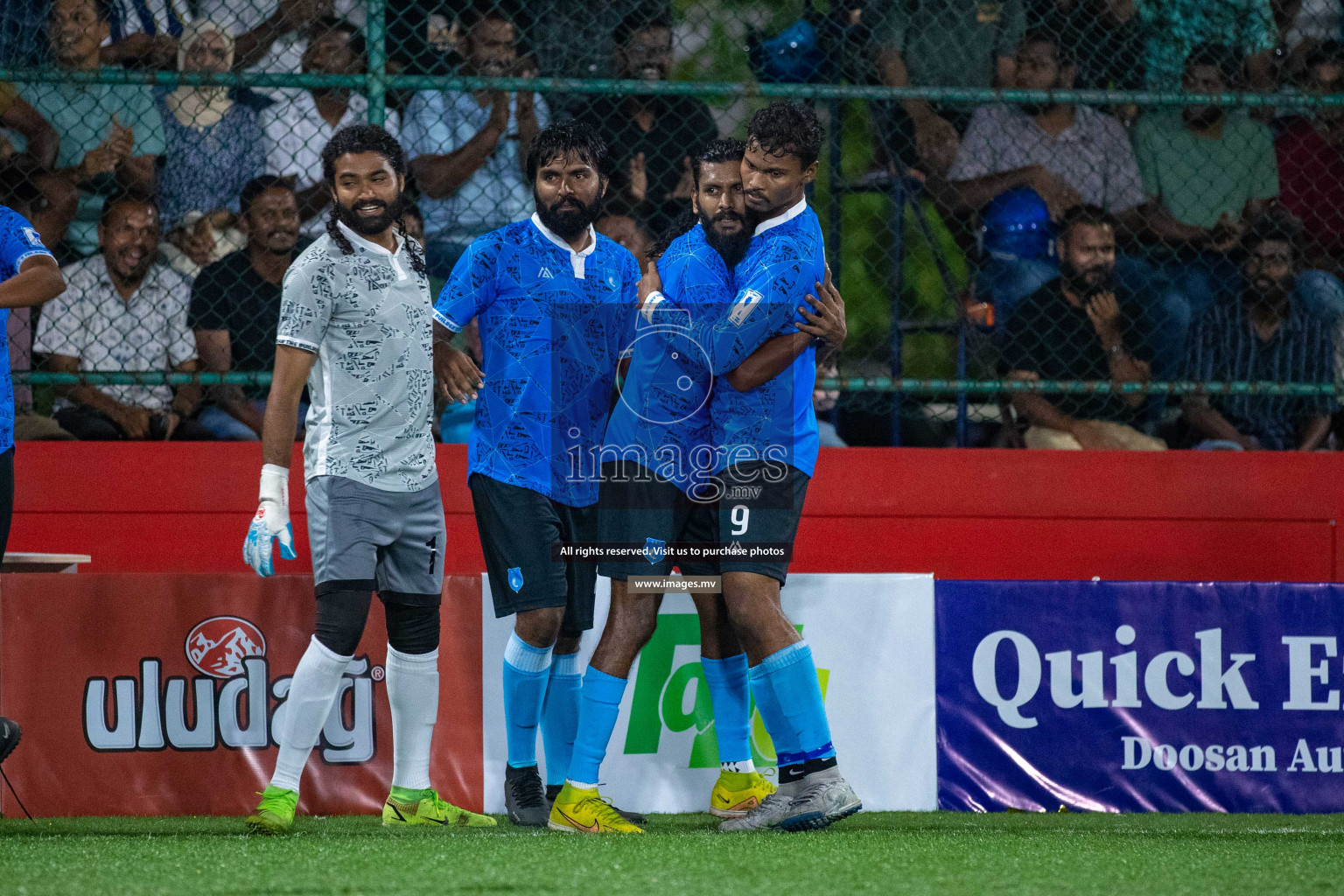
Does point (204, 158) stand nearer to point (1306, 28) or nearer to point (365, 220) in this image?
point (365, 220)

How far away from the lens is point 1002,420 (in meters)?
5.34

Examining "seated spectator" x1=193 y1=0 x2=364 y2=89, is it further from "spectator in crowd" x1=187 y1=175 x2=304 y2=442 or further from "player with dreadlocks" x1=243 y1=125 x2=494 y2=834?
"player with dreadlocks" x1=243 y1=125 x2=494 y2=834

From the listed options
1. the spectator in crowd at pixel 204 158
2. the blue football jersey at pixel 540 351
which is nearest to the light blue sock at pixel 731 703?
the blue football jersey at pixel 540 351

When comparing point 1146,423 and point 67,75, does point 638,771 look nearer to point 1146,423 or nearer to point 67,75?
point 1146,423

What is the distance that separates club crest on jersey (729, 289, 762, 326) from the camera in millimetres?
3451

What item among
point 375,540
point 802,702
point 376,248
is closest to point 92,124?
point 376,248

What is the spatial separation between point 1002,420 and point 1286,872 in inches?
105

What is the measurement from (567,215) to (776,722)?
59.8 inches

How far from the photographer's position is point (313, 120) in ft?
17.5

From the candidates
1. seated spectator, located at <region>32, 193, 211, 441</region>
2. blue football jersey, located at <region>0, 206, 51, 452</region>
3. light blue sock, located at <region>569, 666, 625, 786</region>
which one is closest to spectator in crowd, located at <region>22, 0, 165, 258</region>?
seated spectator, located at <region>32, 193, 211, 441</region>

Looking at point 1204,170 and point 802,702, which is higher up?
point 1204,170

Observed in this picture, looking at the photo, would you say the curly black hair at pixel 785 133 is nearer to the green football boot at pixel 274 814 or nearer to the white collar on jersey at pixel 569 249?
the white collar on jersey at pixel 569 249

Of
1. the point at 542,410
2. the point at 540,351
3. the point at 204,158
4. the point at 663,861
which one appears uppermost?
the point at 204,158

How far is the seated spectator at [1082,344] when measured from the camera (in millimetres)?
5262
